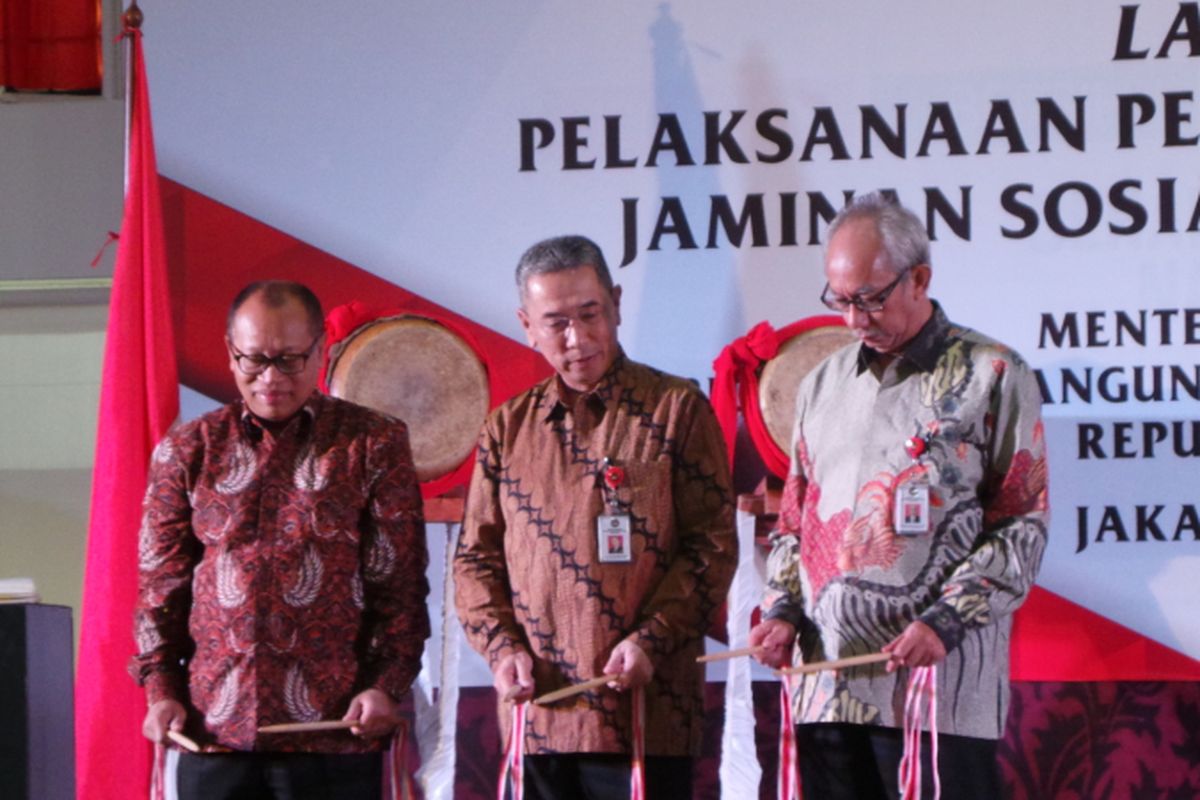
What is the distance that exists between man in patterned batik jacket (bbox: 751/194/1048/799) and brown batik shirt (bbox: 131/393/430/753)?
0.65m

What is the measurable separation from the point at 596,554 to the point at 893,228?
72 centimetres

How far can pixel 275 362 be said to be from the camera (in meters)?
2.69

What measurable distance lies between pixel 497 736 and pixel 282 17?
1828 mm

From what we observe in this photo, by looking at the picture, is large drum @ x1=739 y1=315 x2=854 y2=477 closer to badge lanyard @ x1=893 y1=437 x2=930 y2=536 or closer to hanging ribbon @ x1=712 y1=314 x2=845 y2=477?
hanging ribbon @ x1=712 y1=314 x2=845 y2=477

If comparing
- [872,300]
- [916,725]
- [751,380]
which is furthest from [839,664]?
[751,380]

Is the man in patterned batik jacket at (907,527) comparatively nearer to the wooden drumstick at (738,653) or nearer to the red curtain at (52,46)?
the wooden drumstick at (738,653)

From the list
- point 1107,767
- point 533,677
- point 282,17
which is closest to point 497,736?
point 533,677

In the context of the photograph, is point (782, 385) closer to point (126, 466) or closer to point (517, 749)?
point (517, 749)

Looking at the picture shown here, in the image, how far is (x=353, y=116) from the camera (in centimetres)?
380

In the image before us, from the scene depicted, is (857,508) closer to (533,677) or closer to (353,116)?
(533,677)

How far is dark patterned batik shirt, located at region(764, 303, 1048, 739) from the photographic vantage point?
2.42m

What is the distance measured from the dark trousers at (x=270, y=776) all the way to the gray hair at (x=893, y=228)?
1.22 meters

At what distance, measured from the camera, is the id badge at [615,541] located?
2586 mm

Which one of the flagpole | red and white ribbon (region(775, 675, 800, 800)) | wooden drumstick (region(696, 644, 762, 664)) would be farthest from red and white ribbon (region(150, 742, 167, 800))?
the flagpole
